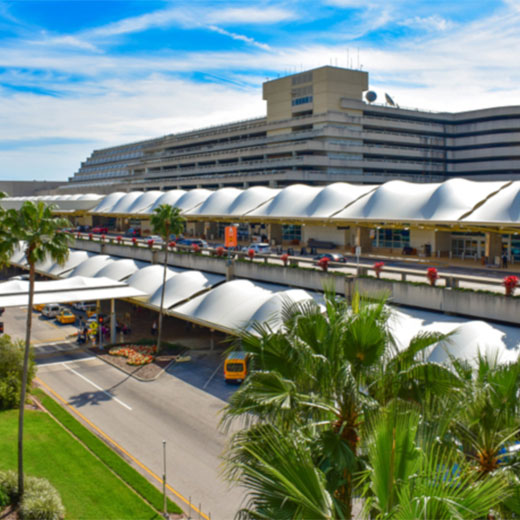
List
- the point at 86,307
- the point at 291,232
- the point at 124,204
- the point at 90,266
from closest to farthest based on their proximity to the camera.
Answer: the point at 86,307
the point at 90,266
the point at 291,232
the point at 124,204

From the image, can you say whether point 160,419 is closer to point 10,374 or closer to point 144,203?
point 10,374

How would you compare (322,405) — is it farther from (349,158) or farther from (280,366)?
(349,158)

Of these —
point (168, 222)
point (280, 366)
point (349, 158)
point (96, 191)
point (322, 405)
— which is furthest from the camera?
point (96, 191)

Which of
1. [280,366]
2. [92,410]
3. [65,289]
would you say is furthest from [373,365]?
[65,289]

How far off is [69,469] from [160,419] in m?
6.53

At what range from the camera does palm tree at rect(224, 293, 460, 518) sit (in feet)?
31.4

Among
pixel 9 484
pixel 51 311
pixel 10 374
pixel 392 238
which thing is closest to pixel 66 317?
pixel 51 311

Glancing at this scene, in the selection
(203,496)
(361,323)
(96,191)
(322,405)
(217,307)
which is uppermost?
(96,191)

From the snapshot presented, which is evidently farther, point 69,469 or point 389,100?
point 389,100

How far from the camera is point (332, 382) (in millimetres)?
10258

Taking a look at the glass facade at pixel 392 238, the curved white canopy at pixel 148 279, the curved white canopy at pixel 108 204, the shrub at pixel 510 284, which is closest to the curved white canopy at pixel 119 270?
the curved white canopy at pixel 148 279

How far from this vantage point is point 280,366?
10.4 meters

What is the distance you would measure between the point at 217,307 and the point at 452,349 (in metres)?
20.0

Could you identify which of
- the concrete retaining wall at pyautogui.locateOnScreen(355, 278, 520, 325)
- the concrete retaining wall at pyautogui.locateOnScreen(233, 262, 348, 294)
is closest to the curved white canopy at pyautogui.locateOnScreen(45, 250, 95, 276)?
the concrete retaining wall at pyautogui.locateOnScreen(233, 262, 348, 294)
